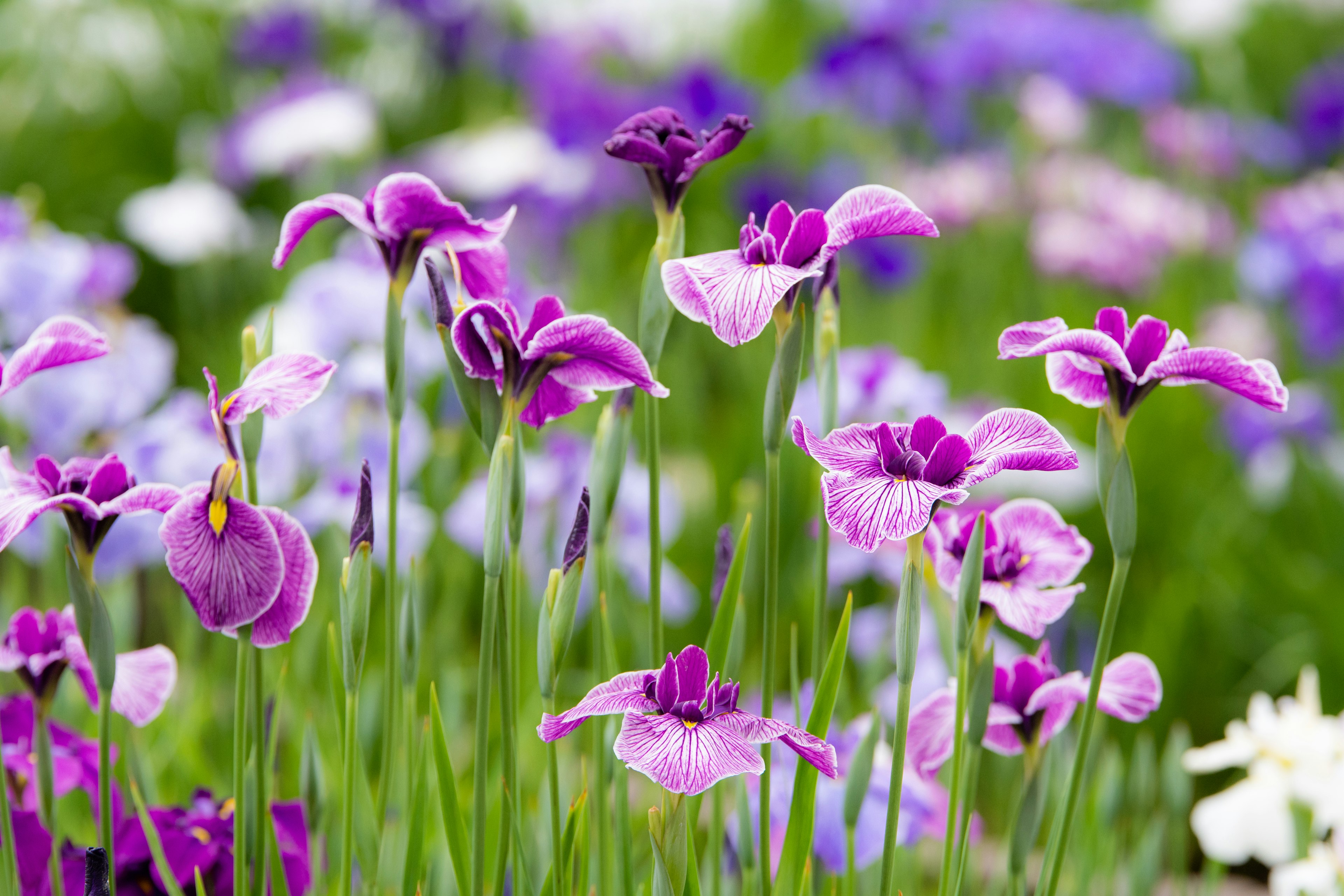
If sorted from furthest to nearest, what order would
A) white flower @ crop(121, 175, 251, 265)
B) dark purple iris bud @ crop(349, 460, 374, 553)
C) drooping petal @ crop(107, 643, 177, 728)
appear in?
white flower @ crop(121, 175, 251, 265) < drooping petal @ crop(107, 643, 177, 728) < dark purple iris bud @ crop(349, 460, 374, 553)

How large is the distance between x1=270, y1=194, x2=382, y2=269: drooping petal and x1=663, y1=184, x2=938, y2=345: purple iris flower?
0.79 feet

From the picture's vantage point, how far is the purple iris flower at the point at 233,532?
0.71 metres

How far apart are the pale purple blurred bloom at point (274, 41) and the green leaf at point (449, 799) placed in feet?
12.6

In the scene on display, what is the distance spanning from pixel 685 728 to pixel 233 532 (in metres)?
0.32

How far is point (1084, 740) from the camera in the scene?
2.47 feet

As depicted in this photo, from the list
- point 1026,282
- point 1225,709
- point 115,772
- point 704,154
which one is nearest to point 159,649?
point 115,772

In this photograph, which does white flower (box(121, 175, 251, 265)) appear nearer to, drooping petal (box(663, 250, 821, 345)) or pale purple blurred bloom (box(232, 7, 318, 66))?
pale purple blurred bloom (box(232, 7, 318, 66))

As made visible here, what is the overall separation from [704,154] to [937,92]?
→ 313cm

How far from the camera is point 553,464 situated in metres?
1.63

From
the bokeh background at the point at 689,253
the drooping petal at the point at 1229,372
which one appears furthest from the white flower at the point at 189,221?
the drooping petal at the point at 1229,372

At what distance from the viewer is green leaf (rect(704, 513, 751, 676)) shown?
32.6 inches

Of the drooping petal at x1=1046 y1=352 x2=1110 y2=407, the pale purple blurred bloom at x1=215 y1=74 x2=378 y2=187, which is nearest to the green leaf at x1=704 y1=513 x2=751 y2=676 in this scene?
the drooping petal at x1=1046 y1=352 x2=1110 y2=407

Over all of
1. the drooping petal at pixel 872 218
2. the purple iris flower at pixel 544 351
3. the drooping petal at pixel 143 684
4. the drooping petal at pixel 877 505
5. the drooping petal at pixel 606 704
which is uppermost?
the drooping petal at pixel 872 218

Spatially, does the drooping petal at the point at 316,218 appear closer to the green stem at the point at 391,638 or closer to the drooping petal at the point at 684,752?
the green stem at the point at 391,638
